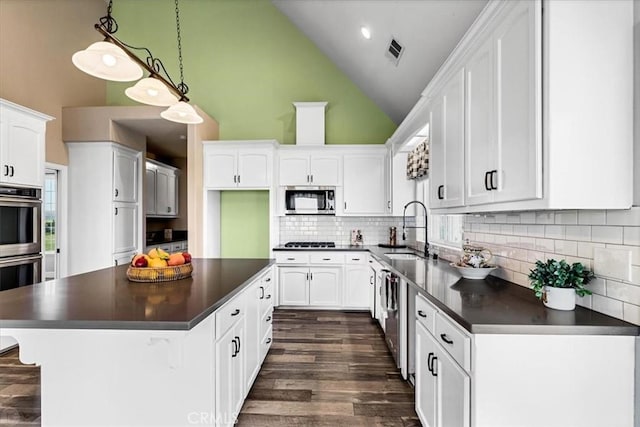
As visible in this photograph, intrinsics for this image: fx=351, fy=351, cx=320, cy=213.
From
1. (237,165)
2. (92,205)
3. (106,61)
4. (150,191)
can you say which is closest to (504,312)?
(106,61)

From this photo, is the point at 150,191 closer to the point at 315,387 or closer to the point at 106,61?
the point at 106,61

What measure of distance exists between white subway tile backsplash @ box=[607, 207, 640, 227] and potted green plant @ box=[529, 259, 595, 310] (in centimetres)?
23

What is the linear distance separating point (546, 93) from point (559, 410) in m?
1.19

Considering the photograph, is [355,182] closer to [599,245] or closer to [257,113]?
[257,113]

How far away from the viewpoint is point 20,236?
3.25m

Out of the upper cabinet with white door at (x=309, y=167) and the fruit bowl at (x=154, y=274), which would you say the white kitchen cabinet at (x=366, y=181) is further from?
the fruit bowl at (x=154, y=274)

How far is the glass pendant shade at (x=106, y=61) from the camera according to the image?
1806 millimetres

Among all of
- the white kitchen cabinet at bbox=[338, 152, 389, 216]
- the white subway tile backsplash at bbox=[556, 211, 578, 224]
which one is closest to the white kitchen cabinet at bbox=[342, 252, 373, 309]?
the white kitchen cabinet at bbox=[338, 152, 389, 216]

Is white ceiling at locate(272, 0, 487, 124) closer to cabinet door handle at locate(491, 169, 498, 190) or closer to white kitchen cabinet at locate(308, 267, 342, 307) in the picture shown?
cabinet door handle at locate(491, 169, 498, 190)

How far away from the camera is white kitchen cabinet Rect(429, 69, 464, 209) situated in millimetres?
2078

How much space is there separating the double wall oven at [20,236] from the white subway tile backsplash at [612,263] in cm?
422

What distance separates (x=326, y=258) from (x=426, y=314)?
2743 mm

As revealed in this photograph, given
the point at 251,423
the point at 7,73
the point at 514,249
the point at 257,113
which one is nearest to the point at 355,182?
the point at 257,113

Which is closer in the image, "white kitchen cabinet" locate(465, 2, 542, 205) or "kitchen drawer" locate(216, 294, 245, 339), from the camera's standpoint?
"white kitchen cabinet" locate(465, 2, 542, 205)
